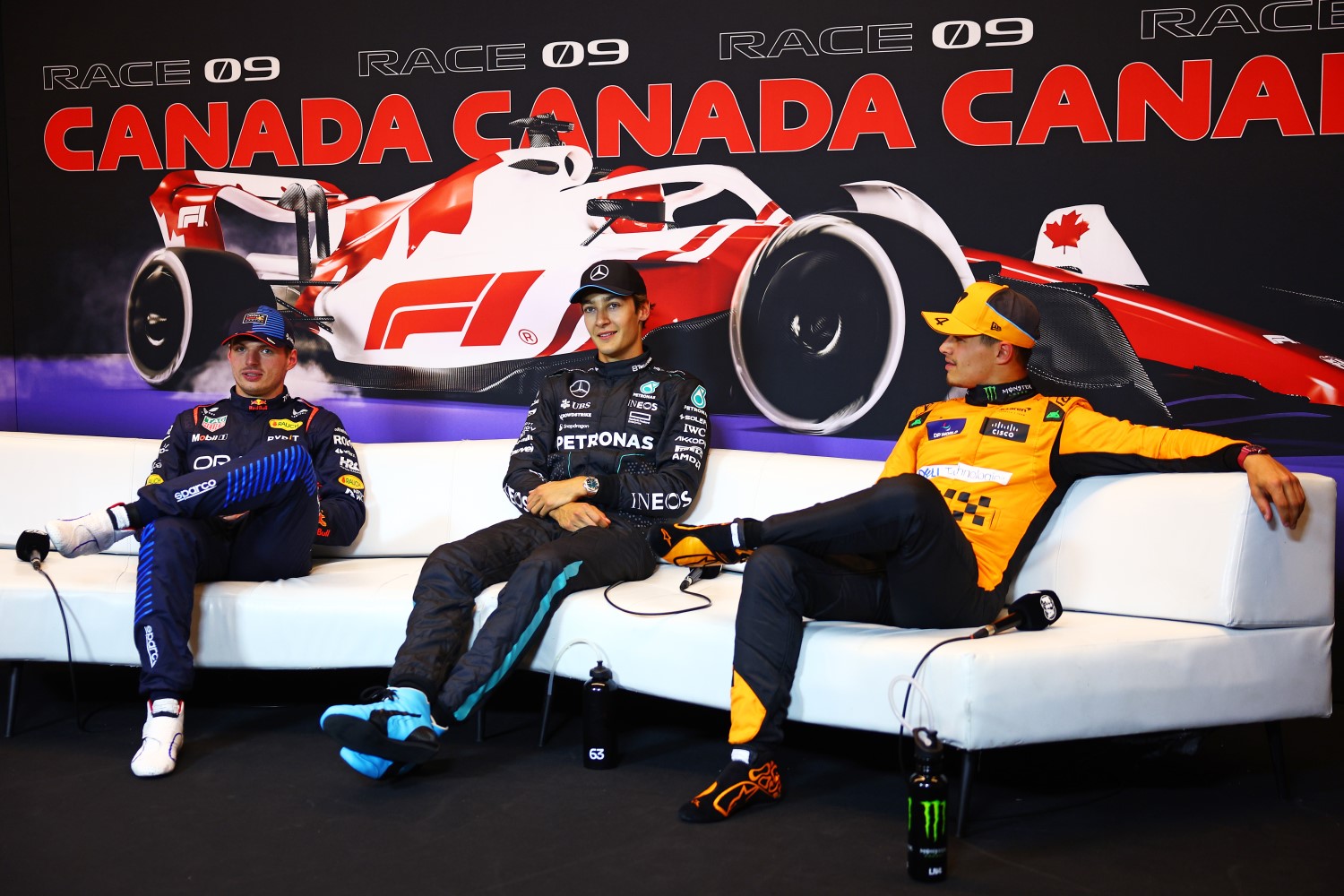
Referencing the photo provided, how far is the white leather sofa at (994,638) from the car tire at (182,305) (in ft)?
4.13

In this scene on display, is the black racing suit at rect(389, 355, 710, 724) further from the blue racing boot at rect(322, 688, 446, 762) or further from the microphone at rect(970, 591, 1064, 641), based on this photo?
the microphone at rect(970, 591, 1064, 641)

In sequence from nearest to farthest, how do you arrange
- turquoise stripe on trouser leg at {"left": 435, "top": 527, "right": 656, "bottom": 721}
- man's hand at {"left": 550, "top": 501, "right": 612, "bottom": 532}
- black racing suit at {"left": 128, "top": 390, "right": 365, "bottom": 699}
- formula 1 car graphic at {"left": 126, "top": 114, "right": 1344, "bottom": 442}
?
turquoise stripe on trouser leg at {"left": 435, "top": 527, "right": 656, "bottom": 721} → black racing suit at {"left": 128, "top": 390, "right": 365, "bottom": 699} → man's hand at {"left": 550, "top": 501, "right": 612, "bottom": 532} → formula 1 car graphic at {"left": 126, "top": 114, "right": 1344, "bottom": 442}

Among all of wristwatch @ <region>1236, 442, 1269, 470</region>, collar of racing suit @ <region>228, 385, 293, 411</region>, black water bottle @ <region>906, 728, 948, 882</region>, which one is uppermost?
collar of racing suit @ <region>228, 385, 293, 411</region>

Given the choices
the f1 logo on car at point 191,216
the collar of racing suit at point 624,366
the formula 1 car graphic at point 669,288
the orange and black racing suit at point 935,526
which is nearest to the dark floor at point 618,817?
the orange and black racing suit at point 935,526

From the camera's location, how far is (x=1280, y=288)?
12.0 ft

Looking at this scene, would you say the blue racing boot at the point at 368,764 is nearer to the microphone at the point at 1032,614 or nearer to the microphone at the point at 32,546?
the microphone at the point at 32,546

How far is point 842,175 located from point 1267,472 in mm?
1838

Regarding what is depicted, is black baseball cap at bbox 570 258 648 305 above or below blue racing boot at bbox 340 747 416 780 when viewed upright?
above

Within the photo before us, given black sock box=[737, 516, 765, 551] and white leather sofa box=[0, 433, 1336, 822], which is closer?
white leather sofa box=[0, 433, 1336, 822]

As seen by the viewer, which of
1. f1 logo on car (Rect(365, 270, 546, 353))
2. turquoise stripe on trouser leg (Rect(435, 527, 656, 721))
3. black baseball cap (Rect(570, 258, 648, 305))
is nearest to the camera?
turquoise stripe on trouser leg (Rect(435, 527, 656, 721))

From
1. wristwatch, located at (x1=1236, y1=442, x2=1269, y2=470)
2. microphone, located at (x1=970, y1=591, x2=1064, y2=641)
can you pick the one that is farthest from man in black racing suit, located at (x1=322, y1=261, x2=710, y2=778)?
wristwatch, located at (x1=1236, y1=442, x2=1269, y2=470)

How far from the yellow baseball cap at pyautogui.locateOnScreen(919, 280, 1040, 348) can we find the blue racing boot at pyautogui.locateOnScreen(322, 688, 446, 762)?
5.32 ft

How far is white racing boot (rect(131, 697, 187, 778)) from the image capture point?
2.86 meters

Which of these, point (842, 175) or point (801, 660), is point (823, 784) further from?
point (842, 175)
